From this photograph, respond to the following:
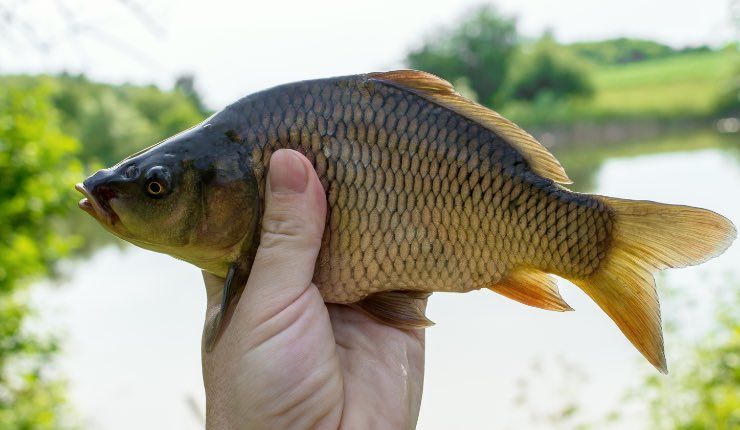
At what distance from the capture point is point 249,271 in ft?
5.16

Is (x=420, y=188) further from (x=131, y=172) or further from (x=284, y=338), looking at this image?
(x=131, y=172)

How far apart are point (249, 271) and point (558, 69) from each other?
123 feet

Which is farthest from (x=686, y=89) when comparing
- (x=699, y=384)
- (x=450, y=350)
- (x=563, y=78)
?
(x=699, y=384)

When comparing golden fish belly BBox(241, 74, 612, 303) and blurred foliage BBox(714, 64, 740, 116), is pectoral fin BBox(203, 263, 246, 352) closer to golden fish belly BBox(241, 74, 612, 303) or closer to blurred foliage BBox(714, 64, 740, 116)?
golden fish belly BBox(241, 74, 612, 303)

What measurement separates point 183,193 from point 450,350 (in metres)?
6.31

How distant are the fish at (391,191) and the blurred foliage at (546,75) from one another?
1282 inches

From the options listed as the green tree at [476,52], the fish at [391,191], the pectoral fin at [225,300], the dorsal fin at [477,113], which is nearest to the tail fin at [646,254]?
the fish at [391,191]

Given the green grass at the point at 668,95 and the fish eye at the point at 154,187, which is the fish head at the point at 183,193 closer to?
the fish eye at the point at 154,187

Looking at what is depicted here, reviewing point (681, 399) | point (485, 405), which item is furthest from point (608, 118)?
point (681, 399)

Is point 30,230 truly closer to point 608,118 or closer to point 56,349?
point 56,349

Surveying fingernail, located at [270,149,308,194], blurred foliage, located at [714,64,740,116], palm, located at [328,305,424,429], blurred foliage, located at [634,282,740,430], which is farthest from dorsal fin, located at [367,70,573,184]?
blurred foliage, located at [714,64,740,116]

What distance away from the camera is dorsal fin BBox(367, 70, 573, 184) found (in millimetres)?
1513

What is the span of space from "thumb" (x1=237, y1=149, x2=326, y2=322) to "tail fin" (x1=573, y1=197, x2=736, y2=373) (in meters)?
0.63

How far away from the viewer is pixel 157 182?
1476 mm
